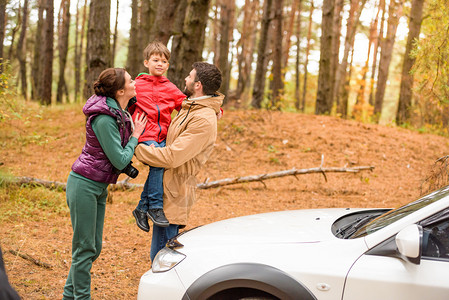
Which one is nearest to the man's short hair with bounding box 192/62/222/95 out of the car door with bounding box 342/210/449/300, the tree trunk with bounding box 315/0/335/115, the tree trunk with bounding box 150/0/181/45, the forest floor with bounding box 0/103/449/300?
the car door with bounding box 342/210/449/300

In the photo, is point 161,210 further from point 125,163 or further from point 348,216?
point 348,216

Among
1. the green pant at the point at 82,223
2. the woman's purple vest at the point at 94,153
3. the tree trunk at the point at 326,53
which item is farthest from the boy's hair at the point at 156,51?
the tree trunk at the point at 326,53

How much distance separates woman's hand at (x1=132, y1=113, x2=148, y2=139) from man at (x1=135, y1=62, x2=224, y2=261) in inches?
4.3

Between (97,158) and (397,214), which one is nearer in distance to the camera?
(397,214)

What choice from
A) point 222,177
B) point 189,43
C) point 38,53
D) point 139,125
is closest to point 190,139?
point 139,125

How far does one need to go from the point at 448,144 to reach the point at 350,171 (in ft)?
18.1

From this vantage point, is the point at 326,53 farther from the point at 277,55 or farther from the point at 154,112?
the point at 154,112

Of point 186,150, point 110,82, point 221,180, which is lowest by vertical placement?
point 221,180

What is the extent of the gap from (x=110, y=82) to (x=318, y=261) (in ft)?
7.27

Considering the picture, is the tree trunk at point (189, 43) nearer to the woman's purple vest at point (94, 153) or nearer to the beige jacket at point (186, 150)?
the beige jacket at point (186, 150)

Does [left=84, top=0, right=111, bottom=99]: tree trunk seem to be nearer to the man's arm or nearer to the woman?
the woman

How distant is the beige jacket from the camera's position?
3684 mm

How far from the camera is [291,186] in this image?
32.3 ft

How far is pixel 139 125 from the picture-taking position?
3.71m
